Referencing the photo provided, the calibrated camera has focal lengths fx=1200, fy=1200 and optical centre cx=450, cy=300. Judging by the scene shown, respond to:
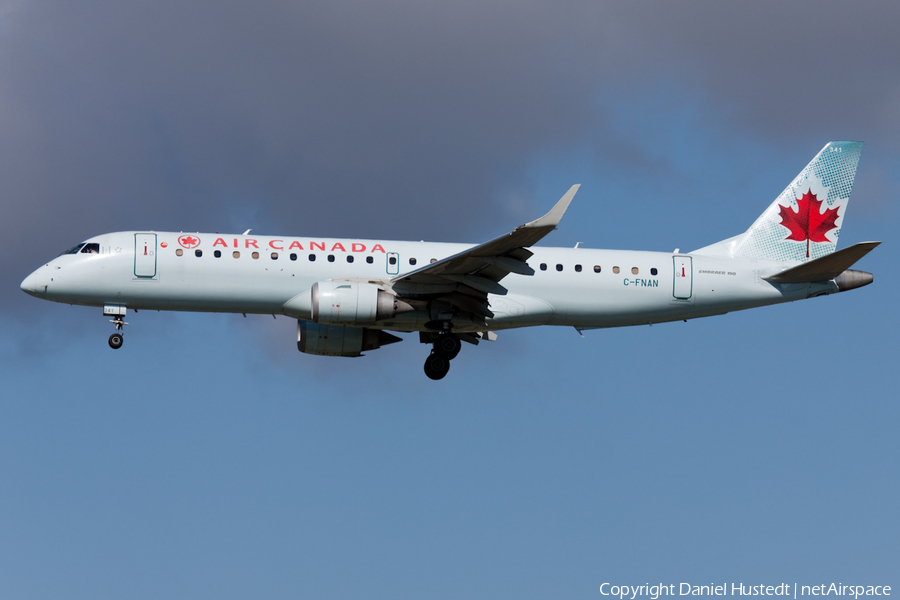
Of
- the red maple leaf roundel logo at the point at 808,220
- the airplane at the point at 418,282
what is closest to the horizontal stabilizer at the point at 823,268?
the airplane at the point at 418,282

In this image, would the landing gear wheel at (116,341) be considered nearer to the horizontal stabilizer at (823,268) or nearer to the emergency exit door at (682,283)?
the emergency exit door at (682,283)

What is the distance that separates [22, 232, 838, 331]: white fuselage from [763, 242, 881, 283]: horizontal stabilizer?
0.38 m

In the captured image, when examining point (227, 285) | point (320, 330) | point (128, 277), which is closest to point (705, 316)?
point (320, 330)

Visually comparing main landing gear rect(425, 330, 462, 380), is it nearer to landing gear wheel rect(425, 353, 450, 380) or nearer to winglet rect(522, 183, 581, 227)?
landing gear wheel rect(425, 353, 450, 380)

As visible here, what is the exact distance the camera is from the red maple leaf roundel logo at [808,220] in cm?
4359

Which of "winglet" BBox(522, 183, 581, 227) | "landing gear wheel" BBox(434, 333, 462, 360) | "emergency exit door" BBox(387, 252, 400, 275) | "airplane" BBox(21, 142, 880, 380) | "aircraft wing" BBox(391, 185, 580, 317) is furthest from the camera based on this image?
"landing gear wheel" BBox(434, 333, 462, 360)

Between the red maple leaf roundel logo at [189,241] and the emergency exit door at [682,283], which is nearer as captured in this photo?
the red maple leaf roundel logo at [189,241]

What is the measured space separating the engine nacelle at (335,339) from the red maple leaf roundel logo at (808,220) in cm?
1525

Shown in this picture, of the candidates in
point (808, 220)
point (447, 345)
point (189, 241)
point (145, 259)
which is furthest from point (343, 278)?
point (808, 220)

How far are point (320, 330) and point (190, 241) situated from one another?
5675mm

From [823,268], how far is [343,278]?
1604 cm

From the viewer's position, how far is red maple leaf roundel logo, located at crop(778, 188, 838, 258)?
1716 inches

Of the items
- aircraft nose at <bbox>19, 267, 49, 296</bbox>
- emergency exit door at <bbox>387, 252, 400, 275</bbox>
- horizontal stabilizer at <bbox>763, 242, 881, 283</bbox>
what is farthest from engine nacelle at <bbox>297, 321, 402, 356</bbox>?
horizontal stabilizer at <bbox>763, 242, 881, 283</bbox>

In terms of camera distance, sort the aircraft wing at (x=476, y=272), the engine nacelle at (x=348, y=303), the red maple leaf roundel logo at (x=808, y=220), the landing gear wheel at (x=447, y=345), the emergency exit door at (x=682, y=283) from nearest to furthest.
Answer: the aircraft wing at (x=476, y=272) < the engine nacelle at (x=348, y=303) < the landing gear wheel at (x=447, y=345) < the emergency exit door at (x=682, y=283) < the red maple leaf roundel logo at (x=808, y=220)
